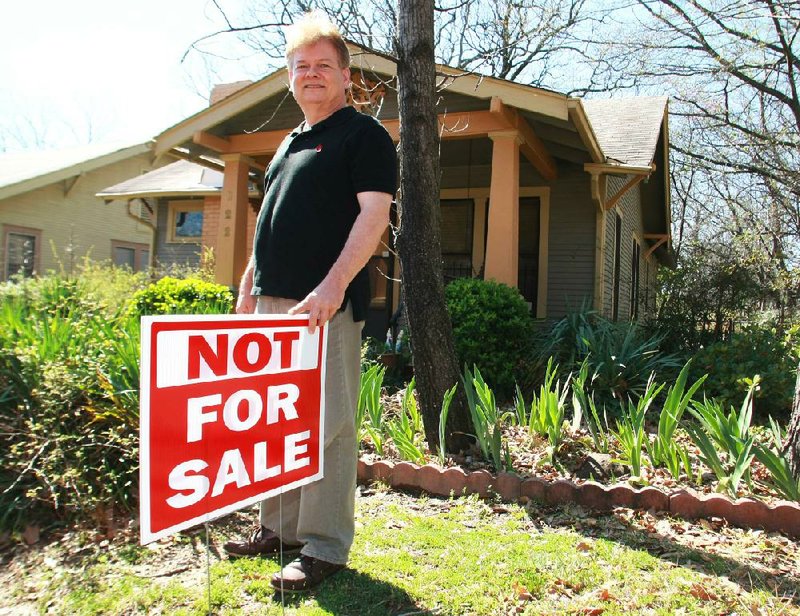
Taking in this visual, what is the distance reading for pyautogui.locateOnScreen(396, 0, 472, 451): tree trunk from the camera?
14.4 feet

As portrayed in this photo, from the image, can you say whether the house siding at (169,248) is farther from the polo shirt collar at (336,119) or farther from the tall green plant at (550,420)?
the polo shirt collar at (336,119)

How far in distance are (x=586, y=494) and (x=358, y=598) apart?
62.2 inches

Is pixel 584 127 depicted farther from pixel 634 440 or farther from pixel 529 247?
pixel 634 440

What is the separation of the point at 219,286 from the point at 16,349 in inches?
207

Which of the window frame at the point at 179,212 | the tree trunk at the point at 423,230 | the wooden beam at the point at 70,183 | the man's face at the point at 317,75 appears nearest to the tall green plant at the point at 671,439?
the tree trunk at the point at 423,230

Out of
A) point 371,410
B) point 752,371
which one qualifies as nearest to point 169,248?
point 371,410

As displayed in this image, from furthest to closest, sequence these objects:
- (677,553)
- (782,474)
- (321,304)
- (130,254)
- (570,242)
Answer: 1. (130,254)
2. (570,242)
3. (782,474)
4. (677,553)
5. (321,304)

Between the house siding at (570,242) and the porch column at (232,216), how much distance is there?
15.5 ft

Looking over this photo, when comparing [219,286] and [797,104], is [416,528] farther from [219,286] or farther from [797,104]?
[797,104]

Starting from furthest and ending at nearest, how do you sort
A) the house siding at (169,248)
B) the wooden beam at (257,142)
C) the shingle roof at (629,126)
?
the house siding at (169,248)
the shingle roof at (629,126)
the wooden beam at (257,142)

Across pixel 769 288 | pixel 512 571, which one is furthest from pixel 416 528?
pixel 769 288

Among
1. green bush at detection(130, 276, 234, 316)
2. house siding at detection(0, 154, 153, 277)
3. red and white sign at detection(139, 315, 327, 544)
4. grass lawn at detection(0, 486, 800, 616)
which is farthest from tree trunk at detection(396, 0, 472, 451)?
house siding at detection(0, 154, 153, 277)

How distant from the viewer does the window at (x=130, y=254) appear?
22672 millimetres

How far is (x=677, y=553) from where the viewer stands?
2967 mm
